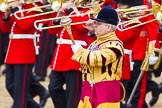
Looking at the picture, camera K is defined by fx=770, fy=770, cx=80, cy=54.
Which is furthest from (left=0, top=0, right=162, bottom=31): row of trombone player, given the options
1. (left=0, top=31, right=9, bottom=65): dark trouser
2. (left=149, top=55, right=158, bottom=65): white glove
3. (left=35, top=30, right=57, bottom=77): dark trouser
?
(left=35, top=30, right=57, bottom=77): dark trouser

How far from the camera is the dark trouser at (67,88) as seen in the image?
7938 millimetres

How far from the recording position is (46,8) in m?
8.98

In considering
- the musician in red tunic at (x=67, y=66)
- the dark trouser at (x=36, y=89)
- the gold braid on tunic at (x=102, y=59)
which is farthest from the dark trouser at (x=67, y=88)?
the gold braid on tunic at (x=102, y=59)

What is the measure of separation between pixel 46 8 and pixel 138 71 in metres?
1.40

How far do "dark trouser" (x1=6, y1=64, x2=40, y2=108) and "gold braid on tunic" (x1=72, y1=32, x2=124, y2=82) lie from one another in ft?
7.06

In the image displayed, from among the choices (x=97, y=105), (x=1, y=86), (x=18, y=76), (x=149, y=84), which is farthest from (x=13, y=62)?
(x=1, y=86)

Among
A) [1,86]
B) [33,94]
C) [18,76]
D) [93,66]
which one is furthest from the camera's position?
[1,86]

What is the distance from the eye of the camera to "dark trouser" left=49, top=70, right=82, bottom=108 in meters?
7.94

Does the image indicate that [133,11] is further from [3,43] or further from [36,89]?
[3,43]

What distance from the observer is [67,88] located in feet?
26.3

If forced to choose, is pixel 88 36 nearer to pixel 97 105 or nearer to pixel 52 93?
pixel 52 93

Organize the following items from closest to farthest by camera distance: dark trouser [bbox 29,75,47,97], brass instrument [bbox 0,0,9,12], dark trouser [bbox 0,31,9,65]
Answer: brass instrument [bbox 0,0,9,12] → dark trouser [bbox 29,75,47,97] → dark trouser [bbox 0,31,9,65]

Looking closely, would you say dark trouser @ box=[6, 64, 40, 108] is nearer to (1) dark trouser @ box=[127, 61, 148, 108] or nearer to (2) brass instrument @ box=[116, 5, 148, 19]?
(1) dark trouser @ box=[127, 61, 148, 108]

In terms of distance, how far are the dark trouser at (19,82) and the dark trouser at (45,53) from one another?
3541 mm
